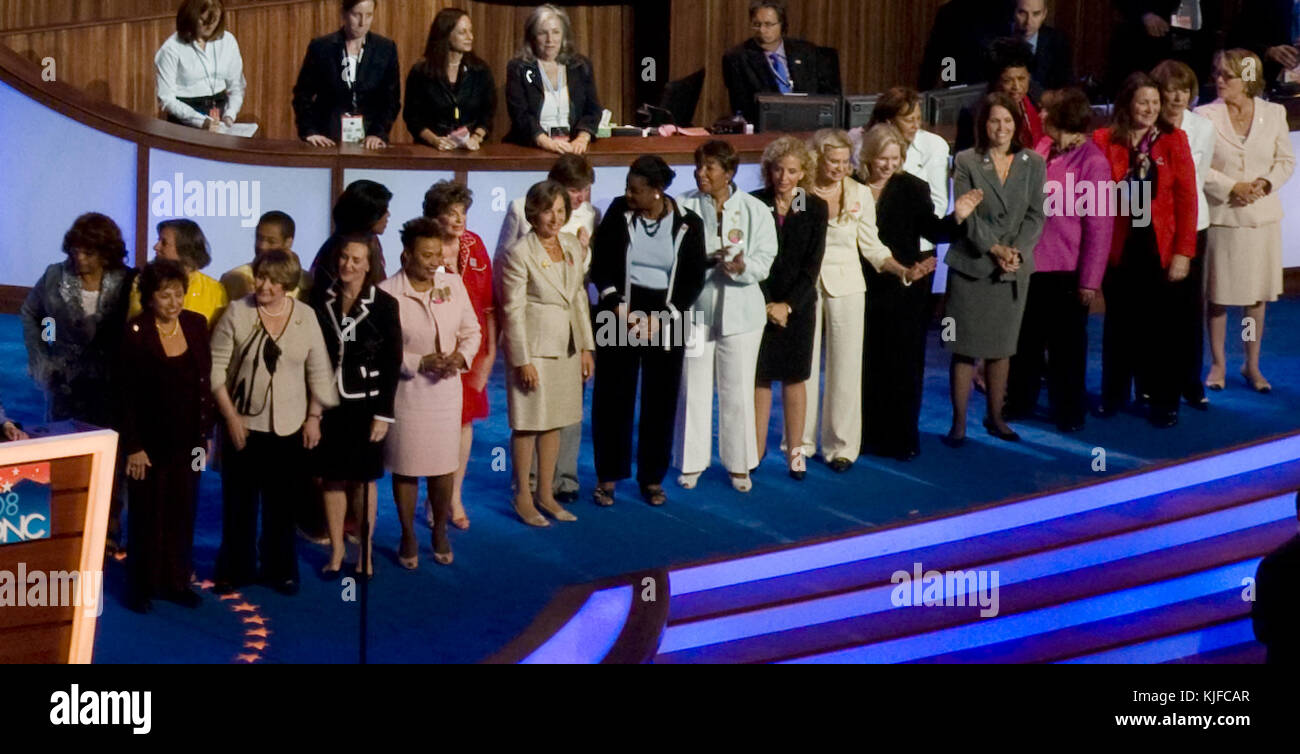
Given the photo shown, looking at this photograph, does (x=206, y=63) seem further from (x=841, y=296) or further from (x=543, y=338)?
(x=841, y=296)

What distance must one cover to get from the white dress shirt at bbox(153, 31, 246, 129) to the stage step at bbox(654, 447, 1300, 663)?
189 inches

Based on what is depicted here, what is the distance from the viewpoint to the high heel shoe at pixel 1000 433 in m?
7.80

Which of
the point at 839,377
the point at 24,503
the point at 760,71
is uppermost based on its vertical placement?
the point at 760,71

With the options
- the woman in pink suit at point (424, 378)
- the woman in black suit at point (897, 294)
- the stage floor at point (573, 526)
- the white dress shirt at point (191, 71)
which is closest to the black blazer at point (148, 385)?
the stage floor at point (573, 526)

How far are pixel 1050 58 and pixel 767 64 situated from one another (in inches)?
58.9

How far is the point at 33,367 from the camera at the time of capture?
6.22 meters

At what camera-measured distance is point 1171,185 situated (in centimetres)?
777

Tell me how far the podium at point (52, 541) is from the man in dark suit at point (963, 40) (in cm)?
662

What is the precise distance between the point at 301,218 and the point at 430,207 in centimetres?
221

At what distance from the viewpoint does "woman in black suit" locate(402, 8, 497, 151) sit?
836 cm

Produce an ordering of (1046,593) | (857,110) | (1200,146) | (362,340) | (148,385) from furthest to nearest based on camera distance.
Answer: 1. (857,110)
2. (1200,146)
3. (362,340)
4. (148,385)
5. (1046,593)

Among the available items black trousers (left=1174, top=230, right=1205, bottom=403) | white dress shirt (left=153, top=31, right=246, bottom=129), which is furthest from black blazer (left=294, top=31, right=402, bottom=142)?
black trousers (left=1174, top=230, right=1205, bottom=403)

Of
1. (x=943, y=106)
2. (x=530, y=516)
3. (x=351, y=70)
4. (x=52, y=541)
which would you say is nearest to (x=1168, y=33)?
(x=943, y=106)
